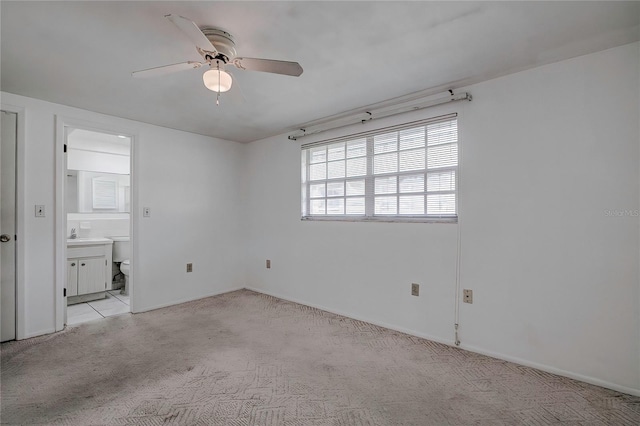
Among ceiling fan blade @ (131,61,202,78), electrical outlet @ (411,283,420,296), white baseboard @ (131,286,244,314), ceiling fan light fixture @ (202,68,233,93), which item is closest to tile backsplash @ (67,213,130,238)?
white baseboard @ (131,286,244,314)

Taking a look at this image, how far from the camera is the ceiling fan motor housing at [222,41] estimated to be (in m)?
1.75

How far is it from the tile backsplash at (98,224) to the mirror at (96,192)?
0.08m

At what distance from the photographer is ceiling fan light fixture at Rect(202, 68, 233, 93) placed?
1764 mm

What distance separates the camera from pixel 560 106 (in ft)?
6.97

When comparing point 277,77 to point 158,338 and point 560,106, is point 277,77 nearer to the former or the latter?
point 560,106

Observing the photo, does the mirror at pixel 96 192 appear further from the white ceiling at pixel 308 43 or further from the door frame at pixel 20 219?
the white ceiling at pixel 308 43

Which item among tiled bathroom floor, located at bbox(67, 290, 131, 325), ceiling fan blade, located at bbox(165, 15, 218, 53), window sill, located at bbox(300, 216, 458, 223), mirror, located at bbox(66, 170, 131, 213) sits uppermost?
ceiling fan blade, located at bbox(165, 15, 218, 53)

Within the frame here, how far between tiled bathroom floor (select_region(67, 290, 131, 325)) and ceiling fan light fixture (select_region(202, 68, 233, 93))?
3019 millimetres

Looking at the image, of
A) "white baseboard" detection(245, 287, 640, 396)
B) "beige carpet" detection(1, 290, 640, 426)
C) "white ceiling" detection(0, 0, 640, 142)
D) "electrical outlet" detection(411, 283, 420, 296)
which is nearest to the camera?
"white ceiling" detection(0, 0, 640, 142)

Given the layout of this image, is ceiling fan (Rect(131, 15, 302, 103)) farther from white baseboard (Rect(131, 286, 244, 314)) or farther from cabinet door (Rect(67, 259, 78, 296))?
cabinet door (Rect(67, 259, 78, 296))

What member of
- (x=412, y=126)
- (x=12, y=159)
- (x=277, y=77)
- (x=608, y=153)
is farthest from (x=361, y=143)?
(x=12, y=159)

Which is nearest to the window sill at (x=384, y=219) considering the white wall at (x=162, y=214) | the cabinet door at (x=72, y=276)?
the white wall at (x=162, y=214)

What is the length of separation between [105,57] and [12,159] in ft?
5.07

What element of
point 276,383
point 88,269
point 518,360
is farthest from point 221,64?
point 88,269
